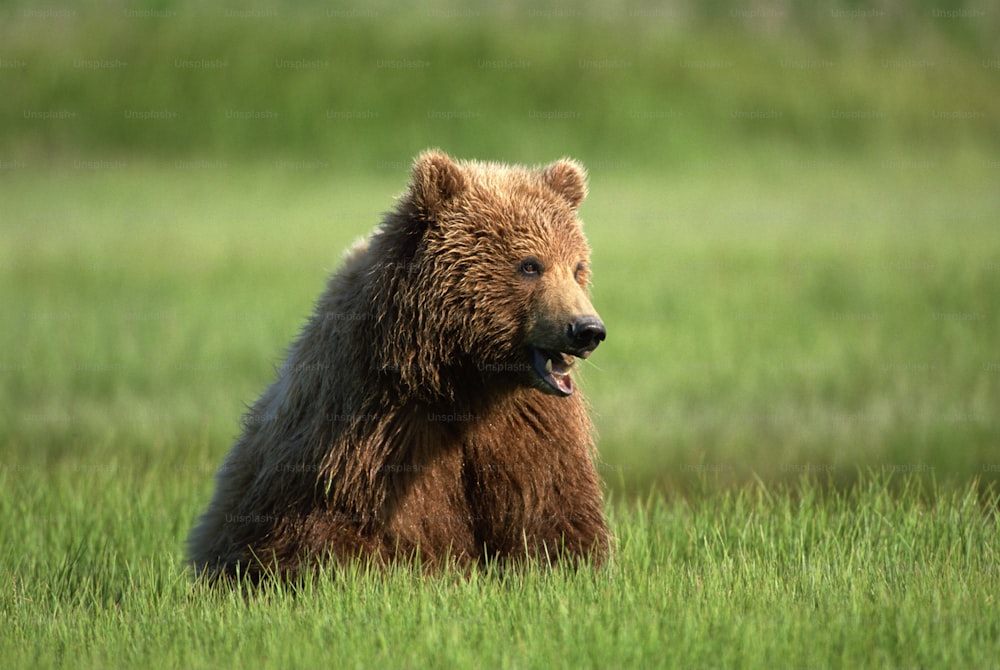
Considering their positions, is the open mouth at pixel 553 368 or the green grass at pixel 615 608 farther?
the open mouth at pixel 553 368

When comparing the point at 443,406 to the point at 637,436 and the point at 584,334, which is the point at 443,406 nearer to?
the point at 584,334

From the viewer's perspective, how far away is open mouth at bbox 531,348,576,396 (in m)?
5.16

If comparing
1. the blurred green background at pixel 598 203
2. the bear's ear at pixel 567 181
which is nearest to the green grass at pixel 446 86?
the blurred green background at pixel 598 203

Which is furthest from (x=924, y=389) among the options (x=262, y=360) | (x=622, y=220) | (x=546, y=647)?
(x=622, y=220)

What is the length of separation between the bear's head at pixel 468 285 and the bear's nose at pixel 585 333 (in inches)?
4.7

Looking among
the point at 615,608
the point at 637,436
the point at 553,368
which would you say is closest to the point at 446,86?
the point at 637,436

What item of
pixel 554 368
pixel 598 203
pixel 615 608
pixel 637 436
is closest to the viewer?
pixel 615 608

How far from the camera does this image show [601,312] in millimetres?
13820

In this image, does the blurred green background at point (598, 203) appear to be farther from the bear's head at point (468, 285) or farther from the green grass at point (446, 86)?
the bear's head at point (468, 285)

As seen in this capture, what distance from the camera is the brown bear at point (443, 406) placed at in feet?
17.3

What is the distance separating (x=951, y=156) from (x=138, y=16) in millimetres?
19179

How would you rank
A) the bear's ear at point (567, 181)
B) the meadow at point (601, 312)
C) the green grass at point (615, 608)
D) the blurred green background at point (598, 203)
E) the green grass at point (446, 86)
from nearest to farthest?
the green grass at point (615, 608) → the meadow at point (601, 312) → the bear's ear at point (567, 181) → the blurred green background at point (598, 203) → the green grass at point (446, 86)

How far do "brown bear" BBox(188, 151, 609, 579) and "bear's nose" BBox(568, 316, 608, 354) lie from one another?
0.39 feet

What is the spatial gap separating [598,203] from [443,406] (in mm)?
17768
